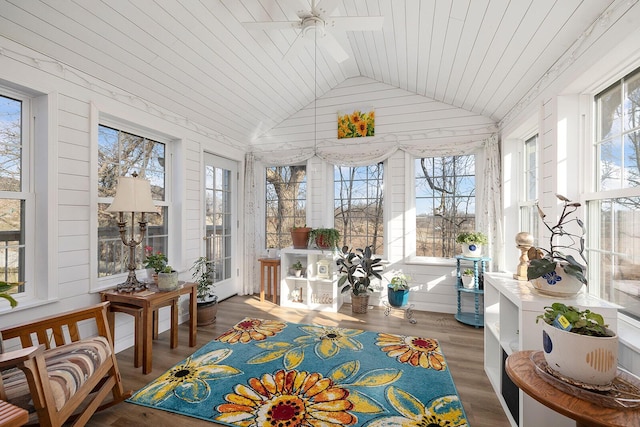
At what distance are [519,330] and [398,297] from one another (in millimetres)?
1997

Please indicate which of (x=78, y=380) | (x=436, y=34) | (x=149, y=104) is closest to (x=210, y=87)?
(x=149, y=104)

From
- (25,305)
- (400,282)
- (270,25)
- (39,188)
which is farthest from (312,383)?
(270,25)

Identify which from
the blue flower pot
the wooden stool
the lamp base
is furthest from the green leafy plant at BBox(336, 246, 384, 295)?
the lamp base

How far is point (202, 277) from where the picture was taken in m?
3.42

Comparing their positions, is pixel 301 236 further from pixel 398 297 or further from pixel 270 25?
pixel 270 25

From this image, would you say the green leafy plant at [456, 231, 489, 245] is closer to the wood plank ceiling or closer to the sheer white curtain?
the sheer white curtain

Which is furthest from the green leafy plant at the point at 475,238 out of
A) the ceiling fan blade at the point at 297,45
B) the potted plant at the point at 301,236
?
the ceiling fan blade at the point at 297,45

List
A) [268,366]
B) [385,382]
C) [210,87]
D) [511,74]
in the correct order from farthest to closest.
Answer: [210,87] < [511,74] < [268,366] < [385,382]

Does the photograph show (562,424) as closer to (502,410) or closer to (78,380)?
(502,410)

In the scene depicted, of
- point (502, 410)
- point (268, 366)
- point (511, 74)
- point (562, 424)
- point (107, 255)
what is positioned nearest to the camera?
point (562, 424)

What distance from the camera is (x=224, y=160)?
14.0 ft

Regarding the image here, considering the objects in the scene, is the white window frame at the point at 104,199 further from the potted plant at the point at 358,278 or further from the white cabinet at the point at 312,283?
the potted plant at the point at 358,278

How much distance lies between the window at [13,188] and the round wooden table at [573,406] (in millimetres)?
3108

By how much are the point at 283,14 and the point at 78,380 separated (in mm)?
3028
